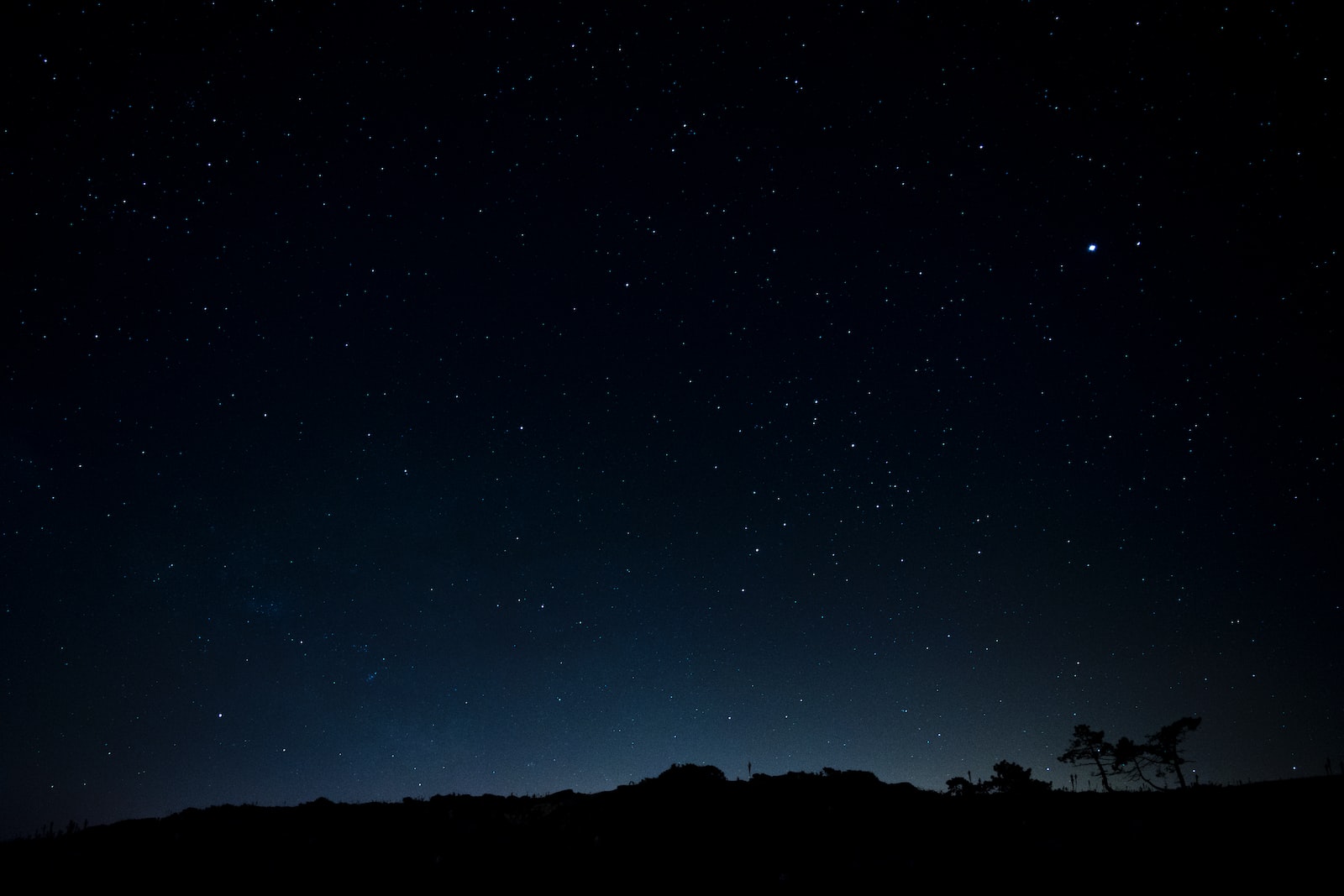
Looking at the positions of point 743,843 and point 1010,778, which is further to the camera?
point 1010,778

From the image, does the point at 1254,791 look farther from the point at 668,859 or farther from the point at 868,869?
the point at 668,859

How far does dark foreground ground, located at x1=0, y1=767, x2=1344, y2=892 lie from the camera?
8.69m

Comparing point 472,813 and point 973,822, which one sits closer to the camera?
point 973,822

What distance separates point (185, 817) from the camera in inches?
492

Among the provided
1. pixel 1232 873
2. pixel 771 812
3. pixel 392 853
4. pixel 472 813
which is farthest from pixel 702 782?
pixel 1232 873

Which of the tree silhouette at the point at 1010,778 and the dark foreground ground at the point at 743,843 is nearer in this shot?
the dark foreground ground at the point at 743,843

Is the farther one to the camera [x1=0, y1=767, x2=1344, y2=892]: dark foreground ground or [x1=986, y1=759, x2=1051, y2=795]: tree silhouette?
[x1=986, y1=759, x2=1051, y2=795]: tree silhouette

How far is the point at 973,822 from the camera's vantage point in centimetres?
1081

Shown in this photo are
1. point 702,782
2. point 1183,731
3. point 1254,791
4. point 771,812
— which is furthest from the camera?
point 1183,731

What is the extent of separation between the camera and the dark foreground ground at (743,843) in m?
8.69

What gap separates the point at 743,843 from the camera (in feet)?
34.2

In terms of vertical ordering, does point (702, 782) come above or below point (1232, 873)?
above

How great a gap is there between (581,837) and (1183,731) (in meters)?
29.3

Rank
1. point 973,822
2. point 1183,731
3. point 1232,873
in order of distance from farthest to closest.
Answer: point 1183,731 → point 973,822 → point 1232,873
